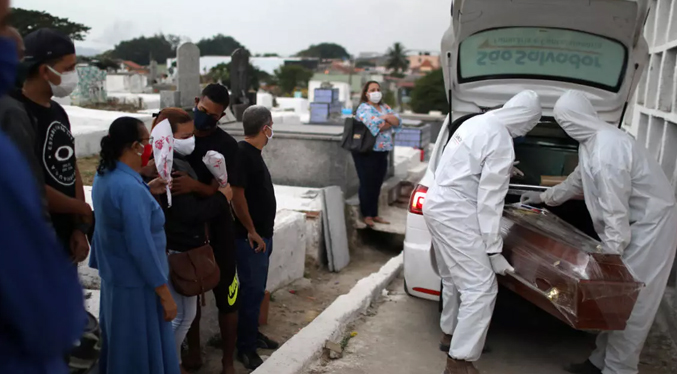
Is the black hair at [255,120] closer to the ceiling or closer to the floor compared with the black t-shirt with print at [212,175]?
closer to the ceiling

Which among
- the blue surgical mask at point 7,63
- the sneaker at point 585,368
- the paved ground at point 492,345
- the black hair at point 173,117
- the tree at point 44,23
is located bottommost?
the paved ground at point 492,345

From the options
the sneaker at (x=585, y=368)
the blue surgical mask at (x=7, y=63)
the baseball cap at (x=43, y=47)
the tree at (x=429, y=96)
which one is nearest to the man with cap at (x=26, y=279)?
the blue surgical mask at (x=7, y=63)

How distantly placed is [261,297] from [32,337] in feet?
9.60

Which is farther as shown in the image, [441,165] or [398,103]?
[398,103]

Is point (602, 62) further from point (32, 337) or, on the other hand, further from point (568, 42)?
point (32, 337)

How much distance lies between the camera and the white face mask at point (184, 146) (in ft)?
11.3

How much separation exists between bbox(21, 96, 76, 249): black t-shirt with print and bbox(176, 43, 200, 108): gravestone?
8.58 meters

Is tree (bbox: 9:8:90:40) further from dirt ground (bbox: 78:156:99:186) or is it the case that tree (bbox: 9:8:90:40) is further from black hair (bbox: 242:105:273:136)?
black hair (bbox: 242:105:273:136)

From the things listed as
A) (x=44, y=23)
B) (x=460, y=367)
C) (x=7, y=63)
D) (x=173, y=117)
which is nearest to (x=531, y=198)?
(x=460, y=367)

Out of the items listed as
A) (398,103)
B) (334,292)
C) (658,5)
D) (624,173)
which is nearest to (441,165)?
(624,173)

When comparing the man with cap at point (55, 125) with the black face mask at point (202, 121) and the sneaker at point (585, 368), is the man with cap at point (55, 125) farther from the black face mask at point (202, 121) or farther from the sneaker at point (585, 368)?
the sneaker at point (585, 368)

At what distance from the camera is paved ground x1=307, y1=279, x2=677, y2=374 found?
3984mm

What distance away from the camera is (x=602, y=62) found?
15.3ft

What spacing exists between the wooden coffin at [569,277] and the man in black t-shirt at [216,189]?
172 cm
